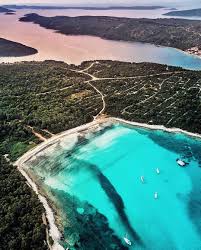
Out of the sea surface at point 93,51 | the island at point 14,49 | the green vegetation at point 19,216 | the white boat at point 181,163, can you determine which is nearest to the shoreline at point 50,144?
the green vegetation at point 19,216

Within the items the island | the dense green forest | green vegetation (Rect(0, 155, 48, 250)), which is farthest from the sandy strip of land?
the island

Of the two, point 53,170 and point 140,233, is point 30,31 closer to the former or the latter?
point 53,170

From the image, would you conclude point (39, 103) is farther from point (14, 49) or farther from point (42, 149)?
point (14, 49)

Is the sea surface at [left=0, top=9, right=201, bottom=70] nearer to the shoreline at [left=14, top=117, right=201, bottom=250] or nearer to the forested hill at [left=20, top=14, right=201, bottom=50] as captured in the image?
the forested hill at [left=20, top=14, right=201, bottom=50]

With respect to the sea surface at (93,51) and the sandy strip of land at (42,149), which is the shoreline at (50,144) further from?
the sea surface at (93,51)

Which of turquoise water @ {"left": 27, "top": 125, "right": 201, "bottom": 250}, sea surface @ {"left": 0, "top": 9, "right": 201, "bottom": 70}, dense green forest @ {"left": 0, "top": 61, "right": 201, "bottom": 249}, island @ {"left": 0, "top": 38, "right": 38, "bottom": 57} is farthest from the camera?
island @ {"left": 0, "top": 38, "right": 38, "bottom": 57}

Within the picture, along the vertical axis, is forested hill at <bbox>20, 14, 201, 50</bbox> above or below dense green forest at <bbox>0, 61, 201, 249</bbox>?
below
